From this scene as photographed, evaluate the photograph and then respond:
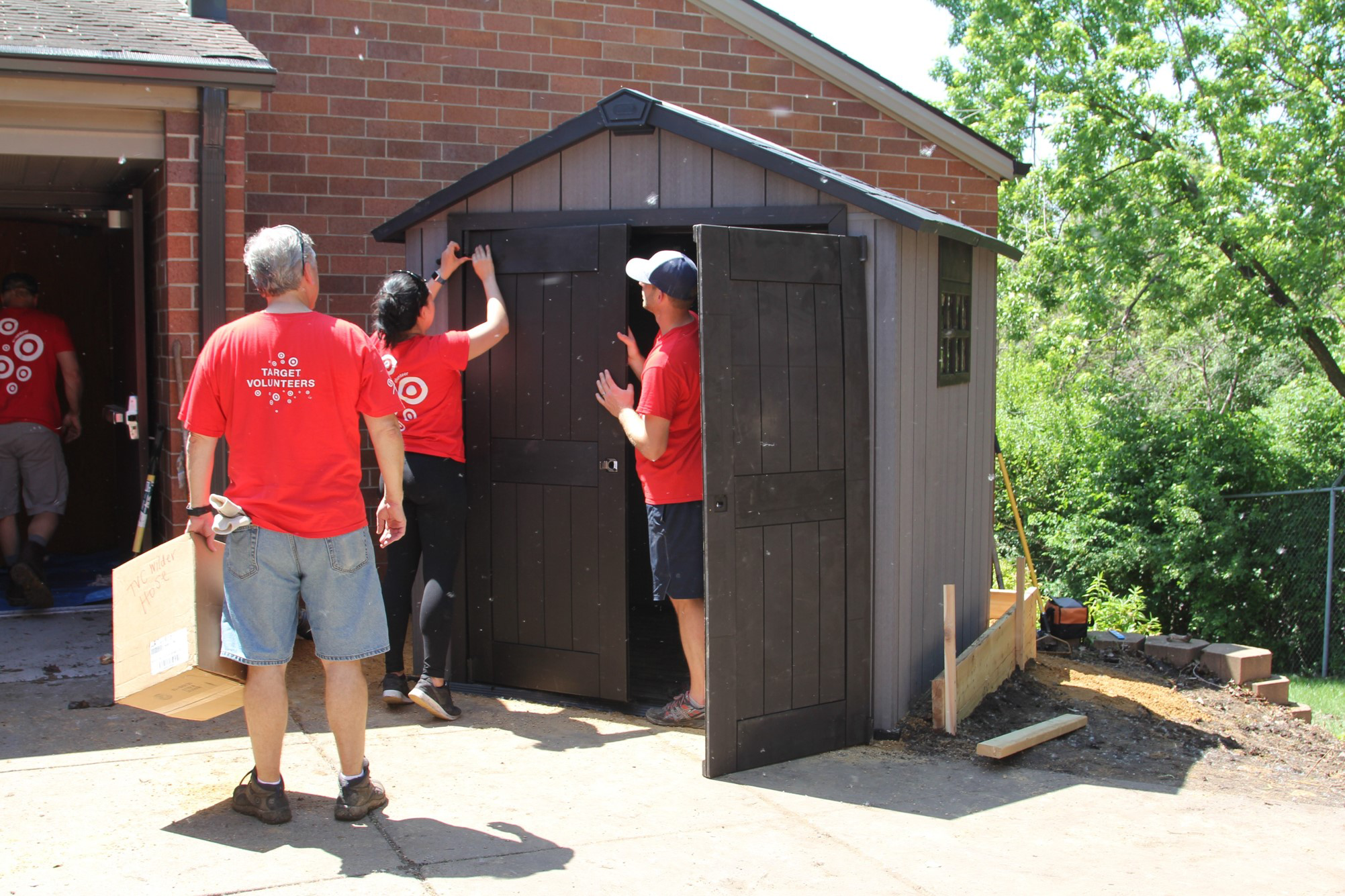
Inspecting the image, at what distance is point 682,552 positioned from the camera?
5008 mm

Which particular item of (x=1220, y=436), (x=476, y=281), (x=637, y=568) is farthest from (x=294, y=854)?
(x=1220, y=436)

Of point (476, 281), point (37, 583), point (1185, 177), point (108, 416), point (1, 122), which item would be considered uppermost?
point (1185, 177)

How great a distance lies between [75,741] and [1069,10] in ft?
55.2

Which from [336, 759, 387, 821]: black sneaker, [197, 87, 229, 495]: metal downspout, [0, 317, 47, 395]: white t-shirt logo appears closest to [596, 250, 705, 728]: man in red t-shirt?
[336, 759, 387, 821]: black sneaker

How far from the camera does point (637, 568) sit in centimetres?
850

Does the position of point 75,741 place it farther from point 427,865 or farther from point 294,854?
point 427,865

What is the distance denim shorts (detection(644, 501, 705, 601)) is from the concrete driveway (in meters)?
0.66

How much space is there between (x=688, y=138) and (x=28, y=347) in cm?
418

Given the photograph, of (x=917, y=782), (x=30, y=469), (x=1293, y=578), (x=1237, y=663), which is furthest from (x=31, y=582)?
(x=1293, y=578)

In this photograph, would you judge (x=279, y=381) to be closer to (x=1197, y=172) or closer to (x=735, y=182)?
(x=735, y=182)

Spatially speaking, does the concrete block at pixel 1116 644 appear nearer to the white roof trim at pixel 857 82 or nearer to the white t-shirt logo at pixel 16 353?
the white roof trim at pixel 857 82

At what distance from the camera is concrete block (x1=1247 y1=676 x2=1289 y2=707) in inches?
285

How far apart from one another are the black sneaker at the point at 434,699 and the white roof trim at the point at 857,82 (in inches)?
217

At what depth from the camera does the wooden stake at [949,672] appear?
514 cm
